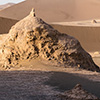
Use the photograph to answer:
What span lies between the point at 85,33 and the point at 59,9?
1227 inches

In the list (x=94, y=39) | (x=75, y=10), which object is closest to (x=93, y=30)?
(x=94, y=39)

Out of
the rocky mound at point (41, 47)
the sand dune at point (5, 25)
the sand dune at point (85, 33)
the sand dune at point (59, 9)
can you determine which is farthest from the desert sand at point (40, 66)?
the sand dune at point (59, 9)

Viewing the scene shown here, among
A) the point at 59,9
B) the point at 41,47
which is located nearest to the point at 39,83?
the point at 41,47

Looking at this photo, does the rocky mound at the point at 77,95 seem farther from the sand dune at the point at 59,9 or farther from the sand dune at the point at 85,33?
the sand dune at the point at 59,9

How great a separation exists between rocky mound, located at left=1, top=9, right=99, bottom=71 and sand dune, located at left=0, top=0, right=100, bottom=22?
42794mm

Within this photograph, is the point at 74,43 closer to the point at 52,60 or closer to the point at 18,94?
the point at 52,60

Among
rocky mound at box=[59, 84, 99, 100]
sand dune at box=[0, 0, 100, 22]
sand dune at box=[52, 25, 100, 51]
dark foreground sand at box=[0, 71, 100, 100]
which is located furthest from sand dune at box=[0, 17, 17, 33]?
sand dune at box=[0, 0, 100, 22]

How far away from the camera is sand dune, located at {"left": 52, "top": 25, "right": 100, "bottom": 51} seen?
2653cm

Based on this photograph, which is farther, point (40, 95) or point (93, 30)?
point (93, 30)

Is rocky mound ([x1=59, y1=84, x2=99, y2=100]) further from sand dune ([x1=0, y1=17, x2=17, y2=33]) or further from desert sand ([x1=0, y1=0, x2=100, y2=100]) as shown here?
sand dune ([x1=0, y1=17, x2=17, y2=33])

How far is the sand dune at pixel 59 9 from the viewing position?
176ft

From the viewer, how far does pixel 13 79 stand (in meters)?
5.98

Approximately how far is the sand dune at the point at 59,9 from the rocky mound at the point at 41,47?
140 ft

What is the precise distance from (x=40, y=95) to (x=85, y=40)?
74.8 feet
